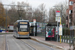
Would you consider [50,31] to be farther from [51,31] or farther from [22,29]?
[22,29]

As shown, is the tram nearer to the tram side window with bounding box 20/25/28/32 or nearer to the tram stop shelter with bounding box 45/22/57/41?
the tram side window with bounding box 20/25/28/32

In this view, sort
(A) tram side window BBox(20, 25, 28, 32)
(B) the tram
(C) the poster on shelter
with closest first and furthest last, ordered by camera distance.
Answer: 1. (C) the poster on shelter
2. (B) the tram
3. (A) tram side window BBox(20, 25, 28, 32)

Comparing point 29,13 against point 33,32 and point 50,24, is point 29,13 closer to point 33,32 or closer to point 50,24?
point 33,32

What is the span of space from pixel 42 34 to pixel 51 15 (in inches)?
1613

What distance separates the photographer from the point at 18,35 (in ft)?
102

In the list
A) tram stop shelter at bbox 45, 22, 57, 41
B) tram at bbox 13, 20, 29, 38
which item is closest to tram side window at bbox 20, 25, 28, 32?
tram at bbox 13, 20, 29, 38

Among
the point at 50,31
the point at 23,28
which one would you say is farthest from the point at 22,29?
the point at 50,31

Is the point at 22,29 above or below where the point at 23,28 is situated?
below

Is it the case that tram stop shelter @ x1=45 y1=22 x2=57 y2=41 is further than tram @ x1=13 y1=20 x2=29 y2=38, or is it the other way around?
tram @ x1=13 y1=20 x2=29 y2=38

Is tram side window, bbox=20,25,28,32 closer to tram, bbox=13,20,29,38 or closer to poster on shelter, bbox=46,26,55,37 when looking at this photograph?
tram, bbox=13,20,29,38

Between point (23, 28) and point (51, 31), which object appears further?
point (23, 28)

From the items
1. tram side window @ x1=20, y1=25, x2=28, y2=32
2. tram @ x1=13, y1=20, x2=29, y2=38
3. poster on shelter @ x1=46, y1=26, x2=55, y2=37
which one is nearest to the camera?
poster on shelter @ x1=46, y1=26, x2=55, y2=37

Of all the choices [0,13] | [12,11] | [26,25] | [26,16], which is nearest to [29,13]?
[26,16]

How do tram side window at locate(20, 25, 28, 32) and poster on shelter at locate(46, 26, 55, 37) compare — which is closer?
poster on shelter at locate(46, 26, 55, 37)
